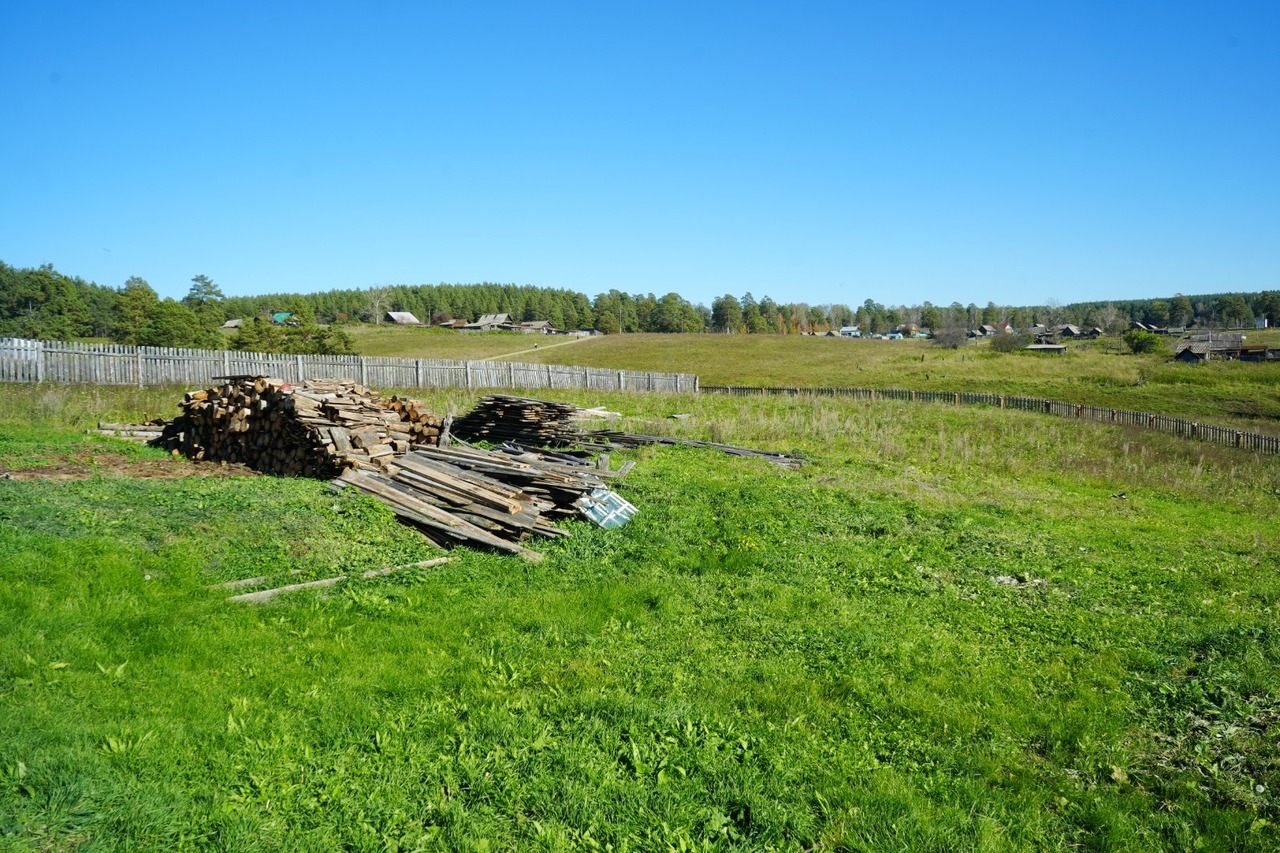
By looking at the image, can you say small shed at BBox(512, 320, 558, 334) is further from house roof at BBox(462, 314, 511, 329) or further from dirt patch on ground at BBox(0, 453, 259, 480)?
dirt patch on ground at BBox(0, 453, 259, 480)

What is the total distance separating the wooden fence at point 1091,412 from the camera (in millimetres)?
24578

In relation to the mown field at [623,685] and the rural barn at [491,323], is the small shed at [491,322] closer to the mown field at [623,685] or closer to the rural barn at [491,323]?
the rural barn at [491,323]

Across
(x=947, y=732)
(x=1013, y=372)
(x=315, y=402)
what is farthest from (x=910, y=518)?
(x=1013, y=372)

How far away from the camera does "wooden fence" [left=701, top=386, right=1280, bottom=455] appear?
24.6 meters

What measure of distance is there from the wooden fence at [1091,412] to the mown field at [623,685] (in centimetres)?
1721

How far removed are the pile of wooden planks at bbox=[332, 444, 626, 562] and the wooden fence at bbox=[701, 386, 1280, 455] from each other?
23755 mm

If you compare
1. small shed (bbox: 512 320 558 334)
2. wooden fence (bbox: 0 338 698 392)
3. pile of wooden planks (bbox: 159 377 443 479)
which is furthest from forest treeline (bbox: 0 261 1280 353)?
pile of wooden planks (bbox: 159 377 443 479)

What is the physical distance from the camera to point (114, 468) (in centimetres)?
1218

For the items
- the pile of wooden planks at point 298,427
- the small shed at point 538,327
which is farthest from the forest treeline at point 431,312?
the pile of wooden planks at point 298,427

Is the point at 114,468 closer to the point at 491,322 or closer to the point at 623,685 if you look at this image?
the point at 623,685

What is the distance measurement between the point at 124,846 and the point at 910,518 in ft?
35.2

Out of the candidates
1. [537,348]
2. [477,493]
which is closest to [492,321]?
[537,348]

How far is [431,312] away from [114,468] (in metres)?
142

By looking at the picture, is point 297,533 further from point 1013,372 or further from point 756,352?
point 756,352
